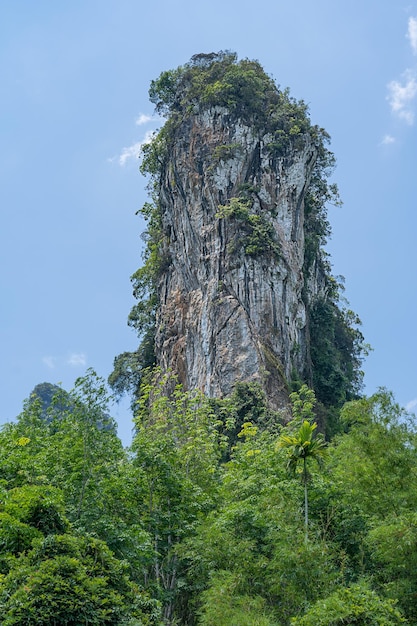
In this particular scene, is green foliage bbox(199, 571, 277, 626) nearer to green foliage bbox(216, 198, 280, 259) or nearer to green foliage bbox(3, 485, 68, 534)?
green foliage bbox(3, 485, 68, 534)

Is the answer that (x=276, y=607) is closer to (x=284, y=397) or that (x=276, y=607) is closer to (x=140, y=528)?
(x=140, y=528)

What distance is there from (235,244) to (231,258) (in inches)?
30.4

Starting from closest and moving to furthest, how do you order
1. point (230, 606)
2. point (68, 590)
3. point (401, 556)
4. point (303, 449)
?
point (68, 590) → point (230, 606) → point (401, 556) → point (303, 449)

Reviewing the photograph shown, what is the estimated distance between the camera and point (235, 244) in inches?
1515

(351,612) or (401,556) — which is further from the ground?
(401,556)

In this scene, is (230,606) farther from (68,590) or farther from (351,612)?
(68,590)

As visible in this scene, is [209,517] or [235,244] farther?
[235,244]

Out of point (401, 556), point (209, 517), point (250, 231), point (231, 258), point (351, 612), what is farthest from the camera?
point (250, 231)

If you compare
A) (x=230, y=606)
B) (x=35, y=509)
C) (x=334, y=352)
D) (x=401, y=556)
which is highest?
(x=334, y=352)

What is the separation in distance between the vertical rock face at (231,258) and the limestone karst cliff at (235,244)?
67mm

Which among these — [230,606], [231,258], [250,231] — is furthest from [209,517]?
[250,231]

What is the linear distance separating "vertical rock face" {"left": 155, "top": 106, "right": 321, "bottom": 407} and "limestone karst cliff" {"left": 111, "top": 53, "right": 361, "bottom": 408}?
0.22ft

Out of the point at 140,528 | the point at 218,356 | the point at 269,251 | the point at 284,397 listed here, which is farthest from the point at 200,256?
the point at 140,528

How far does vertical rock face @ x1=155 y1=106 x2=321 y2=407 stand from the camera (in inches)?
1430
